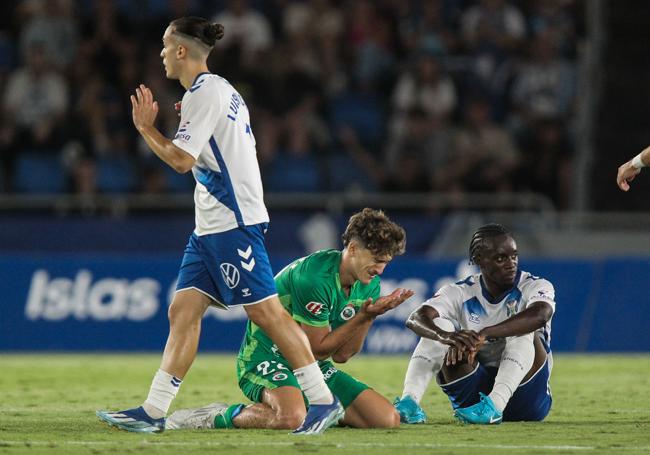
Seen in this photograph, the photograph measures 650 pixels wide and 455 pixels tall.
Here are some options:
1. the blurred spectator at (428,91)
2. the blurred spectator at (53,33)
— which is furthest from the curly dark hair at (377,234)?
the blurred spectator at (53,33)

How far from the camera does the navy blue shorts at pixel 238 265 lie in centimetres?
721

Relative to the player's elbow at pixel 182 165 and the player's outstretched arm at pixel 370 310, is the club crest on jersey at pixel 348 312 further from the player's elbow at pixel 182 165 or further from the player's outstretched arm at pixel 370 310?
the player's elbow at pixel 182 165

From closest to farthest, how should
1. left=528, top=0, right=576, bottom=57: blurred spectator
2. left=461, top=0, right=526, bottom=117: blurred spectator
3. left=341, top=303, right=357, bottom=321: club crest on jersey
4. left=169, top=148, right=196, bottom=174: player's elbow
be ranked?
left=169, top=148, right=196, bottom=174: player's elbow, left=341, top=303, right=357, bottom=321: club crest on jersey, left=461, top=0, right=526, bottom=117: blurred spectator, left=528, top=0, right=576, bottom=57: blurred spectator

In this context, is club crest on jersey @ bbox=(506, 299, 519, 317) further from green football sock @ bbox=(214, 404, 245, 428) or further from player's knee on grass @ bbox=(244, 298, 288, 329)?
green football sock @ bbox=(214, 404, 245, 428)

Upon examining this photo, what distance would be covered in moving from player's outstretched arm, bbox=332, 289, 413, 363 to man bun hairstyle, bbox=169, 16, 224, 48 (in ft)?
5.94

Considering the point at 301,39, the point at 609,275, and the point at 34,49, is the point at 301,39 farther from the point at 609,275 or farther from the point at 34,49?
the point at 609,275

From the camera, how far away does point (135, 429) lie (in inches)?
288

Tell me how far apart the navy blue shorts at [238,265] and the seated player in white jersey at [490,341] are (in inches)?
48.9

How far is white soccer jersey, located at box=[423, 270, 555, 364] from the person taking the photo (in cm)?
817

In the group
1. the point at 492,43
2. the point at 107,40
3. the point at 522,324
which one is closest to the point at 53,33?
the point at 107,40

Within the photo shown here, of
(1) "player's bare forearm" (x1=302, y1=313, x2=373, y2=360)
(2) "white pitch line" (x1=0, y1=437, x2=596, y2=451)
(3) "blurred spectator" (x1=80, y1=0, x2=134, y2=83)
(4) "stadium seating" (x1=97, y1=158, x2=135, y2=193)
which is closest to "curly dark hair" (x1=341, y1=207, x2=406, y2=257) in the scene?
(1) "player's bare forearm" (x1=302, y1=313, x2=373, y2=360)

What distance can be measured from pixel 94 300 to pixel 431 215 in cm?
433

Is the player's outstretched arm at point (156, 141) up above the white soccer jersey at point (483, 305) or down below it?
above

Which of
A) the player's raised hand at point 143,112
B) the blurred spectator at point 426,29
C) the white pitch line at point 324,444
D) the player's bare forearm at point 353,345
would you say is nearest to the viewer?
the white pitch line at point 324,444
